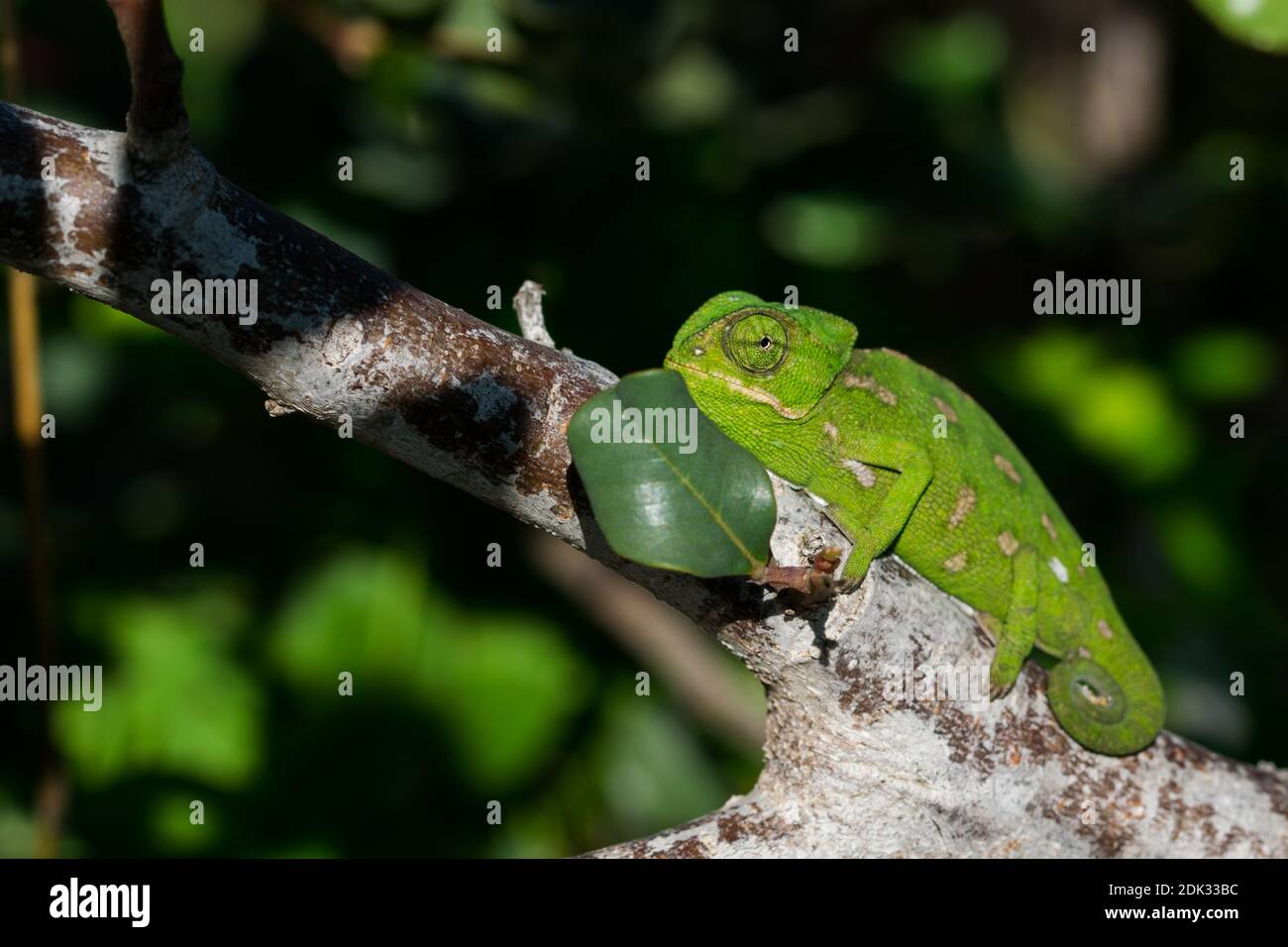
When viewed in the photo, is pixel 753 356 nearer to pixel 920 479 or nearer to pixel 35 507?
pixel 920 479

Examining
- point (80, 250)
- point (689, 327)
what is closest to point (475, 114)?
point (689, 327)

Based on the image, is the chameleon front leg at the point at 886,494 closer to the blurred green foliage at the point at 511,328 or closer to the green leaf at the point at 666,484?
the green leaf at the point at 666,484

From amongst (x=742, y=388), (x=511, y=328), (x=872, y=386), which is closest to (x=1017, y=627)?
(x=872, y=386)

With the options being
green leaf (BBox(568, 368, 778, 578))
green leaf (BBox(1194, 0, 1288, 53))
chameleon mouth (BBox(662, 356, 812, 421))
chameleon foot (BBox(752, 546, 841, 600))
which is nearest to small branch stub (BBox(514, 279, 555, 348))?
chameleon mouth (BBox(662, 356, 812, 421))

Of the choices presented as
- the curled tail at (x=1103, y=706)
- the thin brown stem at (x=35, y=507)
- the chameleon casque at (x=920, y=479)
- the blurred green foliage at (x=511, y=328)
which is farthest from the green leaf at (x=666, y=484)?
the thin brown stem at (x=35, y=507)

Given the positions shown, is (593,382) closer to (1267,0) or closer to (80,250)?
(80,250)

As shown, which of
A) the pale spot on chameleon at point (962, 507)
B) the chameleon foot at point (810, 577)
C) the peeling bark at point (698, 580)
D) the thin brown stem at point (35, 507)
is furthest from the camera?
the thin brown stem at point (35, 507)
